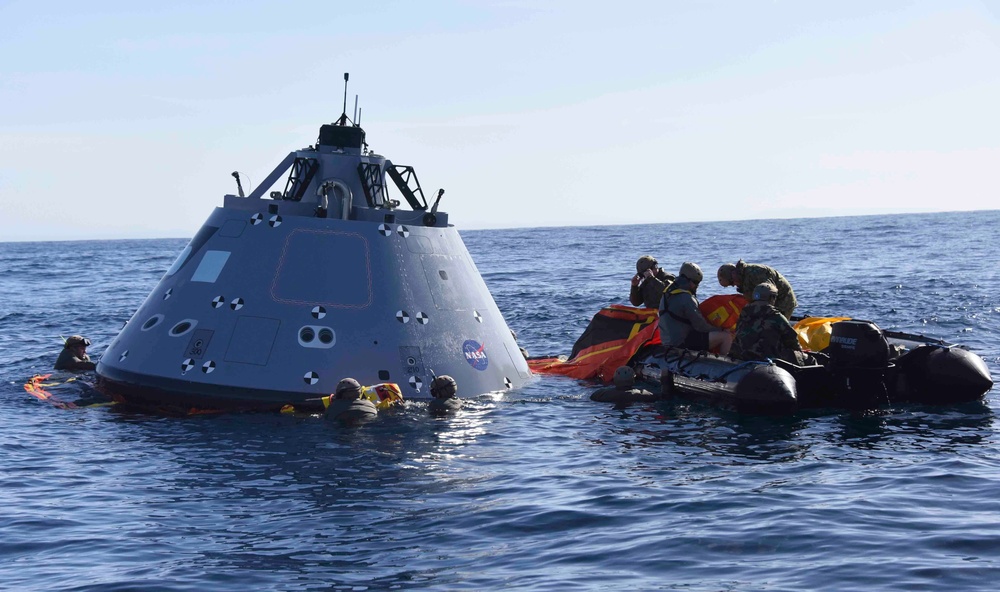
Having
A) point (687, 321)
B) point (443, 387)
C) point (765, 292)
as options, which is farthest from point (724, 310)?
point (443, 387)

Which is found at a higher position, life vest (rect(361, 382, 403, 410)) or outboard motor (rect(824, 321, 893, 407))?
outboard motor (rect(824, 321, 893, 407))

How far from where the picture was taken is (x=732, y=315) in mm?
15703

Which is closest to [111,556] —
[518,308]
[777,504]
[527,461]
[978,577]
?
[527,461]

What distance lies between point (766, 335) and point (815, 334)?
1.63 m

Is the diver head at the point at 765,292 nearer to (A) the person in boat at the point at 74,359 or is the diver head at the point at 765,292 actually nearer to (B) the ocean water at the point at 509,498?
(B) the ocean water at the point at 509,498

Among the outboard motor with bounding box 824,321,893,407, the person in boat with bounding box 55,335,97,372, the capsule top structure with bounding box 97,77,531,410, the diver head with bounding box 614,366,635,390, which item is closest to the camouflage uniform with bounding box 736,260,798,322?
the outboard motor with bounding box 824,321,893,407

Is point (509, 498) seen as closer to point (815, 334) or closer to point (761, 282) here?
point (761, 282)

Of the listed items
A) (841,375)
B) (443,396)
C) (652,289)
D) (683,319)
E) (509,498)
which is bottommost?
(509,498)

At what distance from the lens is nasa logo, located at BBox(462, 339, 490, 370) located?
47.3 ft

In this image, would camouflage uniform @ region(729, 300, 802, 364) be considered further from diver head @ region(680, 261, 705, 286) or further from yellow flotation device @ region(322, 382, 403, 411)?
yellow flotation device @ region(322, 382, 403, 411)

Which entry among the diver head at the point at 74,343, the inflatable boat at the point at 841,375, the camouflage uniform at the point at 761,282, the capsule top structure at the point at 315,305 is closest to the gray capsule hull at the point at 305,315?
the capsule top structure at the point at 315,305

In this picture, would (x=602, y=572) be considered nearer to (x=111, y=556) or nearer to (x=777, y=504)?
(x=777, y=504)

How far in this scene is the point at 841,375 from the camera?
13.9 metres

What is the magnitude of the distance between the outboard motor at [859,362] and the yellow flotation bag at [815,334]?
125 cm
